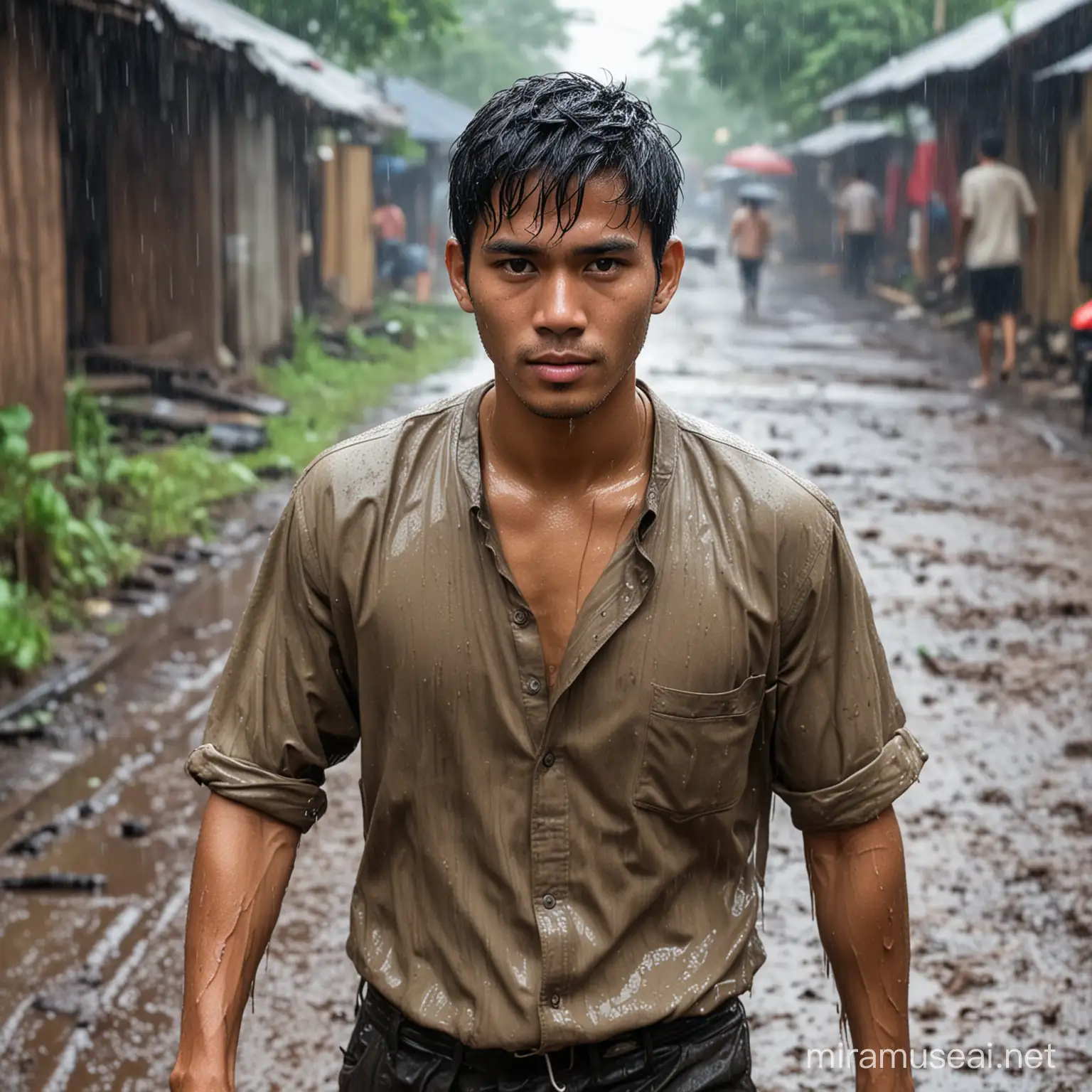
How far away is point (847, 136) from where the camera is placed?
35094mm

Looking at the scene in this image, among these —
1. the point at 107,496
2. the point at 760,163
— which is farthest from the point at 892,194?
the point at 107,496

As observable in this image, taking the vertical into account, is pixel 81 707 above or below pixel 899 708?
below

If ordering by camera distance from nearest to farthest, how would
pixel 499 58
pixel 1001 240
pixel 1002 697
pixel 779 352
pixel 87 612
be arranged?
pixel 1002 697 → pixel 87 612 → pixel 1001 240 → pixel 779 352 → pixel 499 58

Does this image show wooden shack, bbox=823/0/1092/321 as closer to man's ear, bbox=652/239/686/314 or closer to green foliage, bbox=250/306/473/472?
green foliage, bbox=250/306/473/472

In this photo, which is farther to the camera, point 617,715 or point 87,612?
point 87,612

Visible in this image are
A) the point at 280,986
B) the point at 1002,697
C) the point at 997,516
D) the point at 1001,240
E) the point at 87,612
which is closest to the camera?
the point at 280,986

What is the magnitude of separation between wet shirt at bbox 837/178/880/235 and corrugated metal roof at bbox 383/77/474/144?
7.09 meters

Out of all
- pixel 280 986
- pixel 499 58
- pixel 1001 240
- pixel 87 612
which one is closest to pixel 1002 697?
pixel 280 986

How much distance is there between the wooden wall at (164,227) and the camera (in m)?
14.4

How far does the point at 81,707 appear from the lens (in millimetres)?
6996

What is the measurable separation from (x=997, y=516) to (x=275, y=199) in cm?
1070

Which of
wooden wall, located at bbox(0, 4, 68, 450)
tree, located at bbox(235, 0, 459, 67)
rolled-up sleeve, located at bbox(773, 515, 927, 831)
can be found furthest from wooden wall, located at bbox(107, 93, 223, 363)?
rolled-up sleeve, located at bbox(773, 515, 927, 831)

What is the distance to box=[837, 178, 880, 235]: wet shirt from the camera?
29.6 metres

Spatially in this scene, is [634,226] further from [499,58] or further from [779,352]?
[499,58]
